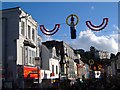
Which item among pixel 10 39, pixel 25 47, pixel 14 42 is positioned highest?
pixel 10 39

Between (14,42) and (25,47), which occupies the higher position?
(14,42)

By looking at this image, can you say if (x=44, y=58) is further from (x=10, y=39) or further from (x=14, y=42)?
(x=14, y=42)

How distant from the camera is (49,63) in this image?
39.6 metres

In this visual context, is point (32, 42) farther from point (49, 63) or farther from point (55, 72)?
Result: point (55, 72)

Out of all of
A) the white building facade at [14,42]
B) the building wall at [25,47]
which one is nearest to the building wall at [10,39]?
the white building facade at [14,42]

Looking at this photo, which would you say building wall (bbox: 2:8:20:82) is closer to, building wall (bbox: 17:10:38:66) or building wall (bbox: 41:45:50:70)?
building wall (bbox: 17:10:38:66)

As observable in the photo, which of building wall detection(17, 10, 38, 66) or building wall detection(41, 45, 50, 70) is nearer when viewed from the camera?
building wall detection(17, 10, 38, 66)

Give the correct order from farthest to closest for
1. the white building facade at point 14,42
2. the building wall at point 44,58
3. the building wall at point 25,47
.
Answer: the building wall at point 44,58, the building wall at point 25,47, the white building facade at point 14,42

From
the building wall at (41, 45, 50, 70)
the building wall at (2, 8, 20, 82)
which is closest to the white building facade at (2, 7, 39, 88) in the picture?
the building wall at (2, 8, 20, 82)

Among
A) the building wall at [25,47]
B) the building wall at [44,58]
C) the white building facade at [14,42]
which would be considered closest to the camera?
the white building facade at [14,42]

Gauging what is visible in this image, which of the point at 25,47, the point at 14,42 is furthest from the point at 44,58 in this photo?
the point at 14,42

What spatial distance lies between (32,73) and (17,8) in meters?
7.04

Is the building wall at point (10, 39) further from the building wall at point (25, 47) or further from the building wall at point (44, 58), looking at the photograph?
the building wall at point (44, 58)

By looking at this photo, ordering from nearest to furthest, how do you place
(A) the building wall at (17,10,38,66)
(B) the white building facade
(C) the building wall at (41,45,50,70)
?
(B) the white building facade
(A) the building wall at (17,10,38,66)
(C) the building wall at (41,45,50,70)
